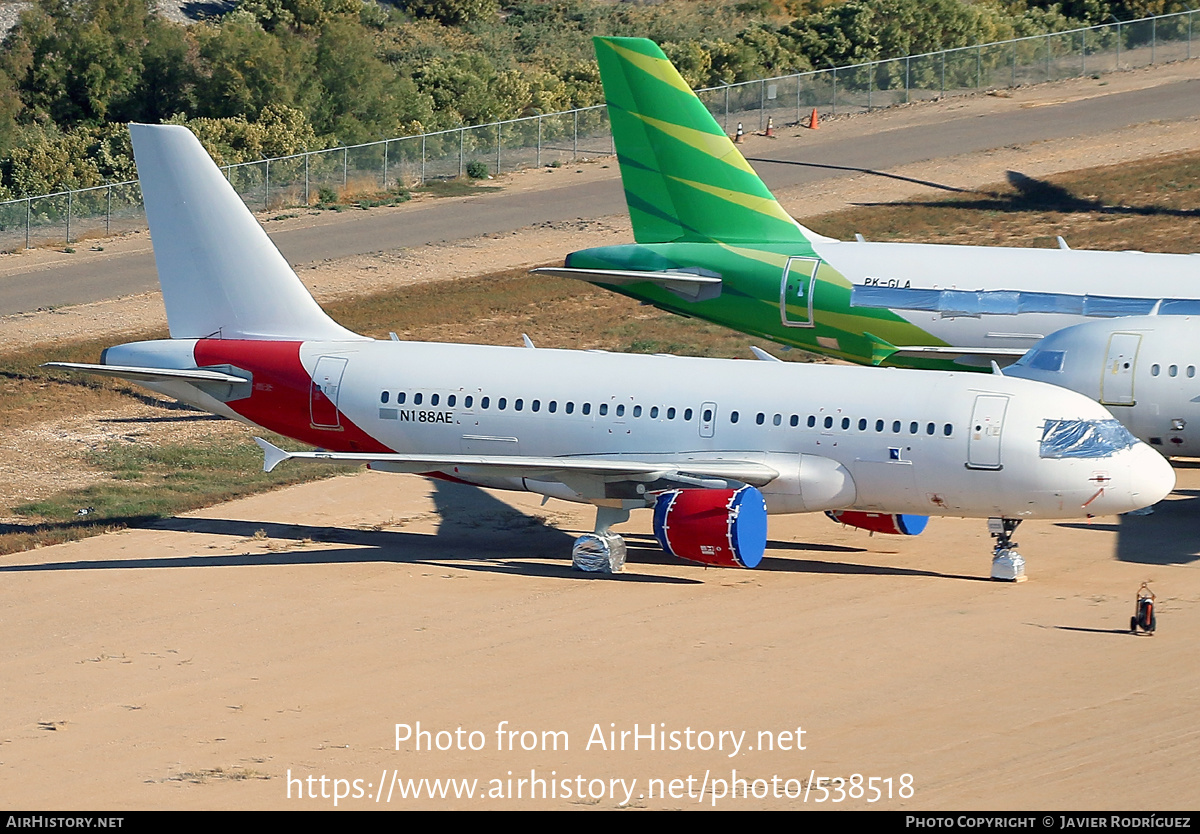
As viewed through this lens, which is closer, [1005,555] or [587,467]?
[1005,555]

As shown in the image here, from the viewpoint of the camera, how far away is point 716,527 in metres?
33.9

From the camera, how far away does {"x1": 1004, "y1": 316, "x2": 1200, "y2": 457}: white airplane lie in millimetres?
38469

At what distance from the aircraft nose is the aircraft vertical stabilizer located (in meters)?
15.9

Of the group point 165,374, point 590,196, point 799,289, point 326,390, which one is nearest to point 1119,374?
point 799,289

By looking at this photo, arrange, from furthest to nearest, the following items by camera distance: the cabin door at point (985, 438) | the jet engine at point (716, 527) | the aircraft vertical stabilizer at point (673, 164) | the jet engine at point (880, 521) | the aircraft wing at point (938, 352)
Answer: the aircraft vertical stabilizer at point (673, 164) < the aircraft wing at point (938, 352) < the jet engine at point (880, 521) < the cabin door at point (985, 438) < the jet engine at point (716, 527)

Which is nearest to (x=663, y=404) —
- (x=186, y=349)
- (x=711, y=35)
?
(x=186, y=349)

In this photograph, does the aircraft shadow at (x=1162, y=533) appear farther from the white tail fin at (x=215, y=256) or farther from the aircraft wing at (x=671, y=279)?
the white tail fin at (x=215, y=256)

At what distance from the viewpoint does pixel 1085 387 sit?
3941 cm

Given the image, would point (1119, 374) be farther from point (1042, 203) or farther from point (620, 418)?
point (1042, 203)

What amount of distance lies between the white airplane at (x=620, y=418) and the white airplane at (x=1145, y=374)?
13.6 ft

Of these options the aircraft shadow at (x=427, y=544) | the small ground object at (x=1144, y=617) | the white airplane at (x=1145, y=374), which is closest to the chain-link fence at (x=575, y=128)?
the aircraft shadow at (x=427, y=544)

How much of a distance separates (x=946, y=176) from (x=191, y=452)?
4110 centimetres

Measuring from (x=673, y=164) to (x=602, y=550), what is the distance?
16.6 m

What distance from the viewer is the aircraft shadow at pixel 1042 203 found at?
71.2m
